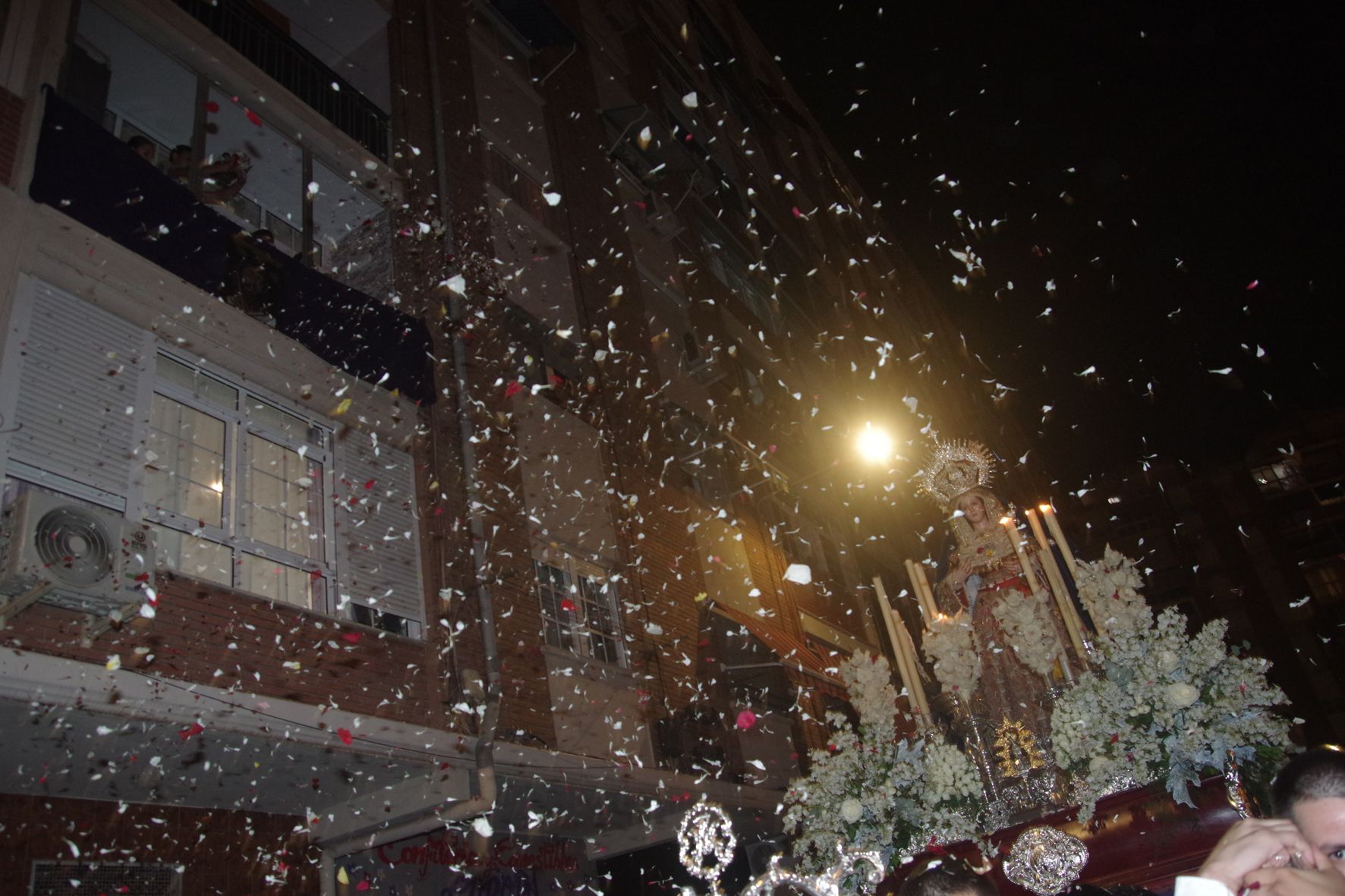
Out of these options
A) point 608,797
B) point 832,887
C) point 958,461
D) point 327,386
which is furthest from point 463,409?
point 832,887

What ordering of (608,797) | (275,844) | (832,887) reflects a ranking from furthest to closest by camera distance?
(608,797)
(275,844)
(832,887)

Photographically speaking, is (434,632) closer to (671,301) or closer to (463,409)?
(463,409)

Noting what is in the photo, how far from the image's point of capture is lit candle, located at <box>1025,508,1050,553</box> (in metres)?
6.29

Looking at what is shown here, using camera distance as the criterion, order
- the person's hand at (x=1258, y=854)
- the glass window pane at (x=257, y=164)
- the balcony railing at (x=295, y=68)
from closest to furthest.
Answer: the person's hand at (x=1258, y=854)
the glass window pane at (x=257, y=164)
the balcony railing at (x=295, y=68)

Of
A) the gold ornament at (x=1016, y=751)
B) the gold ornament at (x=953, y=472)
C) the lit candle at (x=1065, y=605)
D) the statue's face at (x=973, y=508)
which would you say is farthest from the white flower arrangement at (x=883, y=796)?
the gold ornament at (x=953, y=472)

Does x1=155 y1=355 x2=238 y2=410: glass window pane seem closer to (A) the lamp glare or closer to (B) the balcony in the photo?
(B) the balcony

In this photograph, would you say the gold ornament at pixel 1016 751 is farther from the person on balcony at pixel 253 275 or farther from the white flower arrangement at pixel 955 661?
A: the person on balcony at pixel 253 275

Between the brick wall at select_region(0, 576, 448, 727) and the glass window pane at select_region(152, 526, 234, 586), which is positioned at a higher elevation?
the glass window pane at select_region(152, 526, 234, 586)

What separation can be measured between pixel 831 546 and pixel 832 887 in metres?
13.9

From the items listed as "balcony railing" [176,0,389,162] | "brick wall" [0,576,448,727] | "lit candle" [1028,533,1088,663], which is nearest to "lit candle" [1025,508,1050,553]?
"lit candle" [1028,533,1088,663]

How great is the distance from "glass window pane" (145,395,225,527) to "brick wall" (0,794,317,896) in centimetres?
189

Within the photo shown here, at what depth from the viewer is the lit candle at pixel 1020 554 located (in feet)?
Answer: 20.1

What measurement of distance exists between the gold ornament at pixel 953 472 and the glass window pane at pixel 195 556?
5.42 meters

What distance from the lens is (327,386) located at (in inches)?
312
